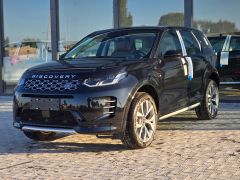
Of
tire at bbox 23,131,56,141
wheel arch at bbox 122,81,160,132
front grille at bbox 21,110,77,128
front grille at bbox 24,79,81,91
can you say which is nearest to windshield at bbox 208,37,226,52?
wheel arch at bbox 122,81,160,132

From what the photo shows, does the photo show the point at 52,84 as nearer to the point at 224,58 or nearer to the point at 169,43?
the point at 169,43

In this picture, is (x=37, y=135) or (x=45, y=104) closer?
(x=45, y=104)

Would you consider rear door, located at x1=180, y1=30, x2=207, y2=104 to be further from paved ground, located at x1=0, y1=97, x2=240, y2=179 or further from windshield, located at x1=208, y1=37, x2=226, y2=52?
windshield, located at x1=208, y1=37, x2=226, y2=52

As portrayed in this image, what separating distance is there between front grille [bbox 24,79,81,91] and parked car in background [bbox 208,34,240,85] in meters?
A: 5.91

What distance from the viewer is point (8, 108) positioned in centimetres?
1192

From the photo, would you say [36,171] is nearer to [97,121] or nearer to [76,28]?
[97,121]

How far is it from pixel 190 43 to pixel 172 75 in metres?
1.25

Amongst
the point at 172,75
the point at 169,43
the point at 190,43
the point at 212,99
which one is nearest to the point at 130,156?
the point at 172,75

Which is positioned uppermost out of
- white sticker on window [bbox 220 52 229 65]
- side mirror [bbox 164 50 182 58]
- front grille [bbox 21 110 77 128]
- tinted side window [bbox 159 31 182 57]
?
tinted side window [bbox 159 31 182 57]

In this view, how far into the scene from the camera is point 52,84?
6809 millimetres

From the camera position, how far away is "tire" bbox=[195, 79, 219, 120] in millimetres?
9188

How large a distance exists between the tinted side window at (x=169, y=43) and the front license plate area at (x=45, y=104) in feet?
6.21

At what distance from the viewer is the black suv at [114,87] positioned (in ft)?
21.7

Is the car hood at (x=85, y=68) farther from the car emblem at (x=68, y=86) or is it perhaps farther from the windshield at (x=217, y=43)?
the windshield at (x=217, y=43)
